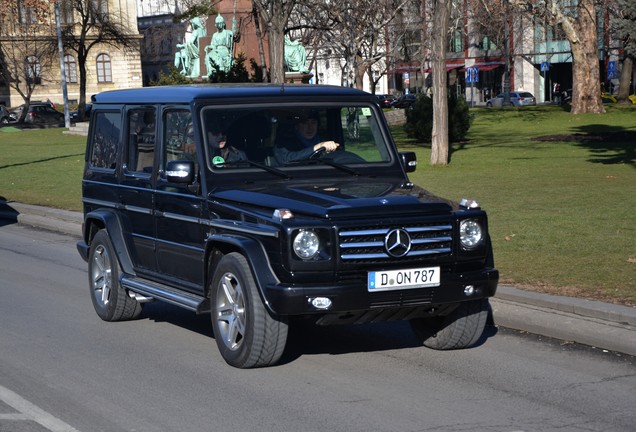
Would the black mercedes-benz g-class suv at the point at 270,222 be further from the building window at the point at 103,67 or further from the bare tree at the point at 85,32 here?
the building window at the point at 103,67

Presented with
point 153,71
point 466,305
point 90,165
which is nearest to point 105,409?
point 466,305

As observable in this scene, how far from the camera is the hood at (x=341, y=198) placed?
24.3 ft

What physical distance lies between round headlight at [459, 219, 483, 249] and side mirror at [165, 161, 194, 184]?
2.05 metres

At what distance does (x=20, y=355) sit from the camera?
337 inches

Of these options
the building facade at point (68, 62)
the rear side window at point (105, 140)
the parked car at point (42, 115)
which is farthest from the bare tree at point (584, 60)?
the building facade at point (68, 62)

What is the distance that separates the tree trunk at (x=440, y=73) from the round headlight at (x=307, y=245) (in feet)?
60.8

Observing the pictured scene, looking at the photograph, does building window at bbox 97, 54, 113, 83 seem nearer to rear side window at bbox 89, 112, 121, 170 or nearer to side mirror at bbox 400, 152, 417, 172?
rear side window at bbox 89, 112, 121, 170

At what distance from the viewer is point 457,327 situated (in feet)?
27.2

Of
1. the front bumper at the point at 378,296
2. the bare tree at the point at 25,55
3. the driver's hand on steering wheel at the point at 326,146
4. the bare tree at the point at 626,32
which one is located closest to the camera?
the front bumper at the point at 378,296

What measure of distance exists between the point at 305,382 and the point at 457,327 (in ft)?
4.60

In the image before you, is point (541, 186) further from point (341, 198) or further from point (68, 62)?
point (68, 62)

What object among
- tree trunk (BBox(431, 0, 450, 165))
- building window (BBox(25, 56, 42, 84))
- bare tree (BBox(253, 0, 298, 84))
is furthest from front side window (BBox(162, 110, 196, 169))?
building window (BBox(25, 56, 42, 84))

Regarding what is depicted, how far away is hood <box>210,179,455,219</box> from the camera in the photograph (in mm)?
7406

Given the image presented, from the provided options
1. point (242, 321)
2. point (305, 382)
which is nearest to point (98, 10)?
point (242, 321)
